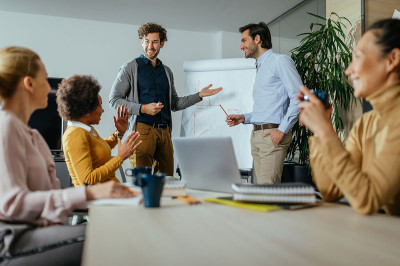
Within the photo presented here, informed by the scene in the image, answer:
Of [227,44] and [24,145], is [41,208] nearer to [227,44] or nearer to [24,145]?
[24,145]

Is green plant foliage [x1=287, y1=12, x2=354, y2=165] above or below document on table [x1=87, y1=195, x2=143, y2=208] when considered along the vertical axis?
above

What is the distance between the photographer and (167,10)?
467 centimetres

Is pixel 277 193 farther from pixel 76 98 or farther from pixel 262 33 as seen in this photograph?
pixel 262 33

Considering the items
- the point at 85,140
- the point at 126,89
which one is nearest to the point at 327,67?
the point at 126,89

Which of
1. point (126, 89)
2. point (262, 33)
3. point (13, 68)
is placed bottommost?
point (13, 68)

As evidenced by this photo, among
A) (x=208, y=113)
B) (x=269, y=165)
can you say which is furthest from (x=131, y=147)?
(x=208, y=113)

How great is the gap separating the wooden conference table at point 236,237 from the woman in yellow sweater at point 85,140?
0.73 metres

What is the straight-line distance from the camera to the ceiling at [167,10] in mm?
4422

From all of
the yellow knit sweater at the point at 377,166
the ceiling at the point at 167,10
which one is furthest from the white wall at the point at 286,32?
the yellow knit sweater at the point at 377,166

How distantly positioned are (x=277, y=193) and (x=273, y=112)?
1.81 m

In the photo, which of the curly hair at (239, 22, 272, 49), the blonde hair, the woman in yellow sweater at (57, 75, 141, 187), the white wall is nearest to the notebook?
the blonde hair

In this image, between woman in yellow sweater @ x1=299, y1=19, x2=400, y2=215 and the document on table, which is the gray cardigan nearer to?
the document on table

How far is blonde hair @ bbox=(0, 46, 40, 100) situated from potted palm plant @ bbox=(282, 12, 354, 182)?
236 cm

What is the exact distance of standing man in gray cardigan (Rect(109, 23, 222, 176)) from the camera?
298 centimetres
